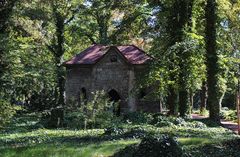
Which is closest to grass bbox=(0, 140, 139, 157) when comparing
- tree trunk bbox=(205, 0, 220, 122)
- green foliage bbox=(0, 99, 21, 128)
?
green foliage bbox=(0, 99, 21, 128)

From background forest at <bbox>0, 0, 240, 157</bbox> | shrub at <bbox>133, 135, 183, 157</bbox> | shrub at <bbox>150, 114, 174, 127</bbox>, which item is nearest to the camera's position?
shrub at <bbox>133, 135, 183, 157</bbox>

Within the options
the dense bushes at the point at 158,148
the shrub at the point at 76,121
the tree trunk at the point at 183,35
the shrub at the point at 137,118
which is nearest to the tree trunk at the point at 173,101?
the tree trunk at the point at 183,35

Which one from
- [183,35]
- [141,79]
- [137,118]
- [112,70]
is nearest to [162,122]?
[141,79]

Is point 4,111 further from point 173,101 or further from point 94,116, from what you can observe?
point 173,101

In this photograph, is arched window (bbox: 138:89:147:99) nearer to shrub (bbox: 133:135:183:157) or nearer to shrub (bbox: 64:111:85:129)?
shrub (bbox: 64:111:85:129)

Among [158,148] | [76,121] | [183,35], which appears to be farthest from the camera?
[183,35]

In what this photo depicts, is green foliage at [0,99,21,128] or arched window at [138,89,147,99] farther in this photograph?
arched window at [138,89,147,99]

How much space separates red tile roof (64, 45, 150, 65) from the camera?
41.4 m

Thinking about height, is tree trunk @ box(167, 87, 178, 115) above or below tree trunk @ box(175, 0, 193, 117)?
below

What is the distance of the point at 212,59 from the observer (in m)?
31.6

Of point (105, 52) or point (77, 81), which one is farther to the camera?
point (77, 81)

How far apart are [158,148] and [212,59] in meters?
20.2

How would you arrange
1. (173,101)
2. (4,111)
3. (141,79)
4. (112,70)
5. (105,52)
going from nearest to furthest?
(4,111) → (141,79) → (173,101) → (112,70) → (105,52)

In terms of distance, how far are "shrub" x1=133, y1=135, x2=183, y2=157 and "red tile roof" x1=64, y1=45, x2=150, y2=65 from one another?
1099 inches
